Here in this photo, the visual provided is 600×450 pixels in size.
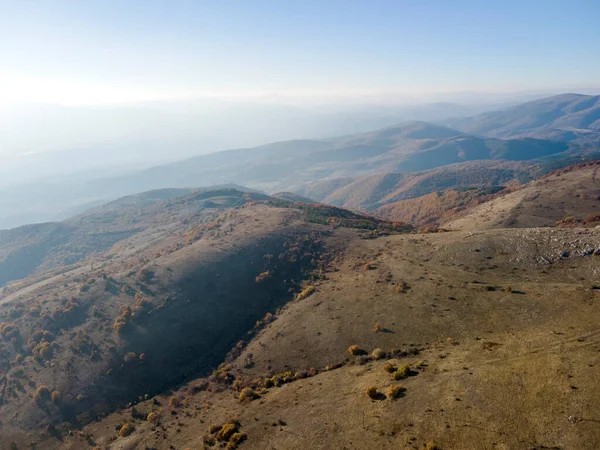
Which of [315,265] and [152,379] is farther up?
[315,265]

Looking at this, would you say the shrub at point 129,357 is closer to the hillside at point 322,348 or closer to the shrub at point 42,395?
the hillside at point 322,348

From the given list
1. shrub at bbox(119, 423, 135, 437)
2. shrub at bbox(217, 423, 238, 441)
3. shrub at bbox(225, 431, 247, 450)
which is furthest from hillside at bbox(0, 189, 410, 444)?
shrub at bbox(225, 431, 247, 450)

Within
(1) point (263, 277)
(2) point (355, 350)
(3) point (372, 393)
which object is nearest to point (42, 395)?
(1) point (263, 277)

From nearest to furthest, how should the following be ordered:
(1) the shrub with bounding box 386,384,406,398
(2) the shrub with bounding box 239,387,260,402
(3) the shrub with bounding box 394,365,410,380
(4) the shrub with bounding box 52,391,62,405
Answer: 1. (1) the shrub with bounding box 386,384,406,398
2. (3) the shrub with bounding box 394,365,410,380
3. (2) the shrub with bounding box 239,387,260,402
4. (4) the shrub with bounding box 52,391,62,405

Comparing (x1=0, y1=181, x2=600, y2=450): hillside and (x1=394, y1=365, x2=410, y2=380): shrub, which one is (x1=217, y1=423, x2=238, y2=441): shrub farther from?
(x1=394, y1=365, x2=410, y2=380): shrub

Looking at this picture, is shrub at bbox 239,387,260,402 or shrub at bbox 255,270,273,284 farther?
shrub at bbox 255,270,273,284

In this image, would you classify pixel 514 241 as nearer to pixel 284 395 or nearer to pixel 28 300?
pixel 284 395


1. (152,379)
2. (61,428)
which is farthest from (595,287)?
(61,428)
